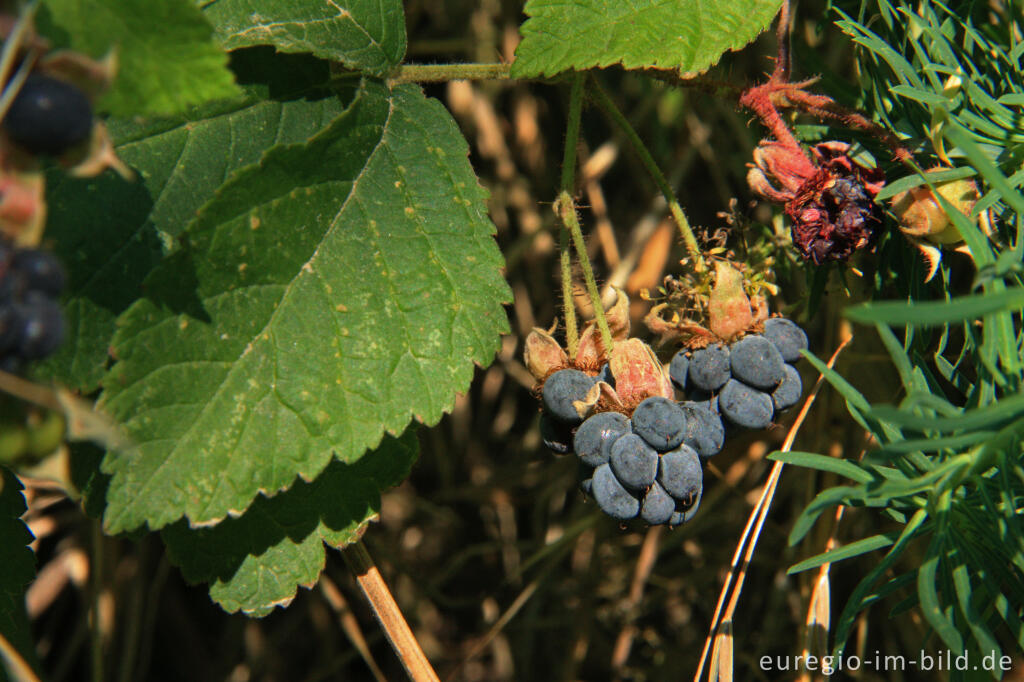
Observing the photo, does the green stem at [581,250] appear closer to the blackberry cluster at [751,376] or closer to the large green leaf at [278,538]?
the blackberry cluster at [751,376]

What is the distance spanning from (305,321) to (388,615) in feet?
1.95

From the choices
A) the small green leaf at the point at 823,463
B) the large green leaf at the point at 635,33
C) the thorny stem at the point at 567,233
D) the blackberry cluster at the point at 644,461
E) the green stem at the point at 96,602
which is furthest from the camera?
the green stem at the point at 96,602

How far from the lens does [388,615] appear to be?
1519 millimetres

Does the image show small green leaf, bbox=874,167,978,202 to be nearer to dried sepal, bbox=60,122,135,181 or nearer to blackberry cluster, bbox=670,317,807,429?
blackberry cluster, bbox=670,317,807,429

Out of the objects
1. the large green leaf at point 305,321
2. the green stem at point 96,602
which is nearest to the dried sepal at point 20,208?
the large green leaf at point 305,321

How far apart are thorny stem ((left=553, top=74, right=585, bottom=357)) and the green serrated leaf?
2.18 feet

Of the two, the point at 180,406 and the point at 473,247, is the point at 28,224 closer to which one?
the point at 180,406

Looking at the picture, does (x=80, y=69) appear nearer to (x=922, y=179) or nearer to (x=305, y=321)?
(x=305, y=321)

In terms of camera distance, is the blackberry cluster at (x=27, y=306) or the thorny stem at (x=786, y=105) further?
the thorny stem at (x=786, y=105)

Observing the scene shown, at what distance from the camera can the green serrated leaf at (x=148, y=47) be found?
94 centimetres

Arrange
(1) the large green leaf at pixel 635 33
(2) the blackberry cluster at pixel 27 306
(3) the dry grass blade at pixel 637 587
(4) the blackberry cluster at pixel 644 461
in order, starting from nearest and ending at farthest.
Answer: (2) the blackberry cluster at pixel 27 306, (4) the blackberry cluster at pixel 644 461, (1) the large green leaf at pixel 635 33, (3) the dry grass blade at pixel 637 587

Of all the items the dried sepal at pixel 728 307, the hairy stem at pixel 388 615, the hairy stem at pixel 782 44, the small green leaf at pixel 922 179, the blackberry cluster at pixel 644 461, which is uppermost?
the hairy stem at pixel 782 44

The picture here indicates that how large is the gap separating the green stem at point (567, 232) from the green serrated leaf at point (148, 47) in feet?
2.17

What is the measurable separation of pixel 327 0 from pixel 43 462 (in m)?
0.98
